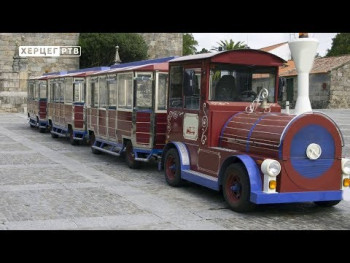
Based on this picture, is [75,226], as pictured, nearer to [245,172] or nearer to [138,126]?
[245,172]

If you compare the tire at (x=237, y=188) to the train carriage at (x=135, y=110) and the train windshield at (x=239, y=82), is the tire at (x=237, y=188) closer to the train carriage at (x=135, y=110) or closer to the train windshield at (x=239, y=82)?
the train windshield at (x=239, y=82)

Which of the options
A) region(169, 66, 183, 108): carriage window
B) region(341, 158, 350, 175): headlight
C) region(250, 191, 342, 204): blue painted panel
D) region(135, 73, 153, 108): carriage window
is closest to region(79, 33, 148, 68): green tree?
region(135, 73, 153, 108): carriage window

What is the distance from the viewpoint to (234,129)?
7895 millimetres

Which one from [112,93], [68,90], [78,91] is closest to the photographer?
[112,93]

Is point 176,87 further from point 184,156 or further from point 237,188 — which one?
point 237,188

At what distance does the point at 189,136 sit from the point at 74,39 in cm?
3234

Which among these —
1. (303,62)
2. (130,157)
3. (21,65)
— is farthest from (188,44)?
(303,62)

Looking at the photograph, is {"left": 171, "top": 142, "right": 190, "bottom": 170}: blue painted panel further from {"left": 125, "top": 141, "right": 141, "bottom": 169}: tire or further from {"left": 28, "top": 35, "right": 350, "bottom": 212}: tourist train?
{"left": 125, "top": 141, "right": 141, "bottom": 169}: tire

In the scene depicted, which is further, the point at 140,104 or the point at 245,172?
the point at 140,104

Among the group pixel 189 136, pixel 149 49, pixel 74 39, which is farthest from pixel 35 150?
pixel 149 49

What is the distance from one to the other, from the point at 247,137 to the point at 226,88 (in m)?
1.23

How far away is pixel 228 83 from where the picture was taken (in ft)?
27.8

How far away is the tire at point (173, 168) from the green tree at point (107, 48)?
30155mm

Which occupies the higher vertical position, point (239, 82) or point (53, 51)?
point (53, 51)
